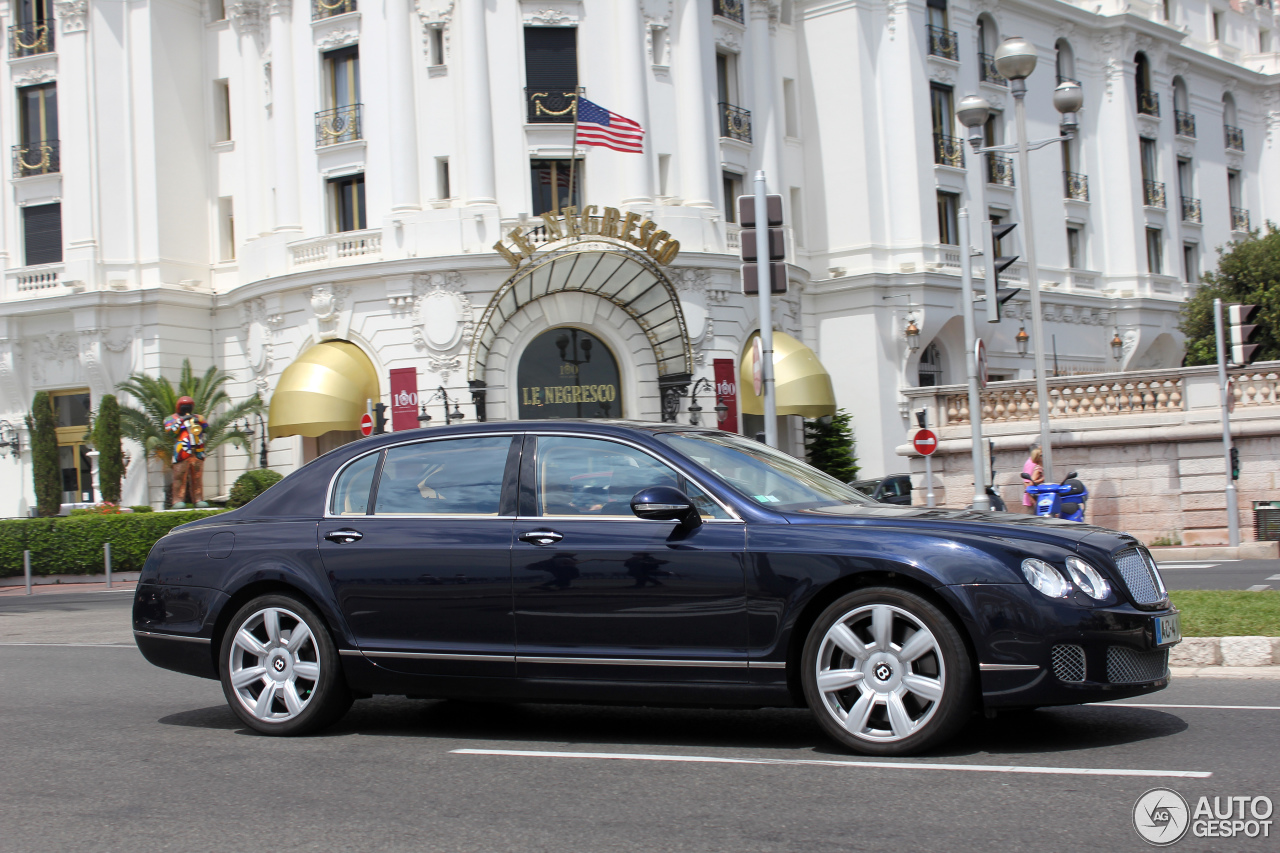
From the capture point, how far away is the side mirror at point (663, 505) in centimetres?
580

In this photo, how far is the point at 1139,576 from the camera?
5.72m

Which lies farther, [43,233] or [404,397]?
[43,233]

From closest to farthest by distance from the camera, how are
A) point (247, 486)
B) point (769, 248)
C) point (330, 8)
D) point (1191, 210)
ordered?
point (769, 248)
point (247, 486)
point (330, 8)
point (1191, 210)

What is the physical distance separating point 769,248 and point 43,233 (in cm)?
2837

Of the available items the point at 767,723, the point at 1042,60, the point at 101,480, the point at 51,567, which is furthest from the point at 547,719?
the point at 1042,60

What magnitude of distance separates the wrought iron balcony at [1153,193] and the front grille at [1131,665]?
4605 cm

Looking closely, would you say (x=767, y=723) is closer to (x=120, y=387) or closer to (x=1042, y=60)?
(x=120, y=387)

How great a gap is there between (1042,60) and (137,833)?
4537 cm

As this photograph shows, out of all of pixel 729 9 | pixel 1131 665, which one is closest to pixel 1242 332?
pixel 1131 665

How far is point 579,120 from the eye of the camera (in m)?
29.4

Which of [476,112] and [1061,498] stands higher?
[476,112]

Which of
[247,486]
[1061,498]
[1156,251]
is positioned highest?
[1156,251]

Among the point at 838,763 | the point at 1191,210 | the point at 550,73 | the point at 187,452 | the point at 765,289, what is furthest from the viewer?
the point at 1191,210

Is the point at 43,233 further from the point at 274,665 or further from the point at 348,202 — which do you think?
the point at 274,665
